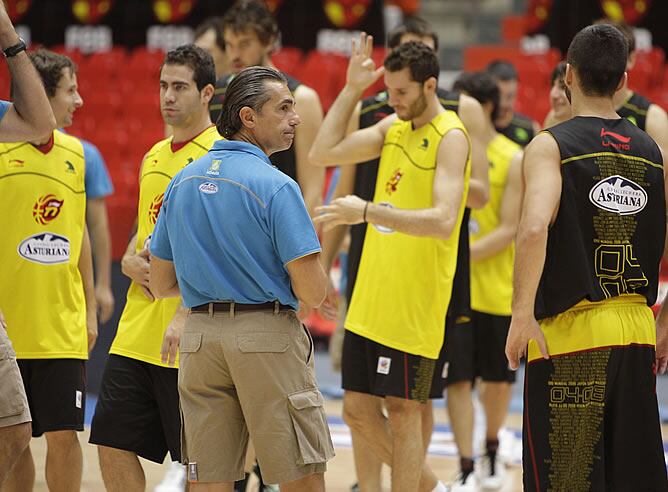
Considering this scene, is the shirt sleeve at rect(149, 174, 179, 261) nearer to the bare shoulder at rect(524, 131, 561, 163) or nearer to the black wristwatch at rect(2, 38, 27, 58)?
the black wristwatch at rect(2, 38, 27, 58)

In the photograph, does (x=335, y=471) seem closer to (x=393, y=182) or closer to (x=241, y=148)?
(x=393, y=182)

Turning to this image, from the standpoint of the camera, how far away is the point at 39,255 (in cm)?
503

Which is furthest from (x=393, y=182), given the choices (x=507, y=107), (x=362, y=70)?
(x=507, y=107)

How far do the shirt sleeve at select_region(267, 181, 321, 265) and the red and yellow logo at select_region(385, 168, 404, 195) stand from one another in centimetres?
163

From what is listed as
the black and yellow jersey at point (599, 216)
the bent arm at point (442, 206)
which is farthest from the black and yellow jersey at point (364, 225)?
the black and yellow jersey at point (599, 216)

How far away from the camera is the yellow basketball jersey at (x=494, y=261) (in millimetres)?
6836

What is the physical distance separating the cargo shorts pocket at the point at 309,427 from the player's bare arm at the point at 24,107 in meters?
1.37

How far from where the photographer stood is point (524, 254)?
381 centimetres

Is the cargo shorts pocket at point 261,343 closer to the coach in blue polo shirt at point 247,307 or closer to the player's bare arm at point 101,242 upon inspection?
the coach in blue polo shirt at point 247,307

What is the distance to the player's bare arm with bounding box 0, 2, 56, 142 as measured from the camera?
13.0ft

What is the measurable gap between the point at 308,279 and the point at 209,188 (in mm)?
459

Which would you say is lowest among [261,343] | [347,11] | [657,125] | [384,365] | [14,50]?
[384,365]

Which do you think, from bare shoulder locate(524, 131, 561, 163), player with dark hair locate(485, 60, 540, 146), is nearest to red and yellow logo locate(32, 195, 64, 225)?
bare shoulder locate(524, 131, 561, 163)

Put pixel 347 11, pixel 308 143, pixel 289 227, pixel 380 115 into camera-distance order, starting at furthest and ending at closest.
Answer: pixel 347 11 → pixel 380 115 → pixel 308 143 → pixel 289 227
